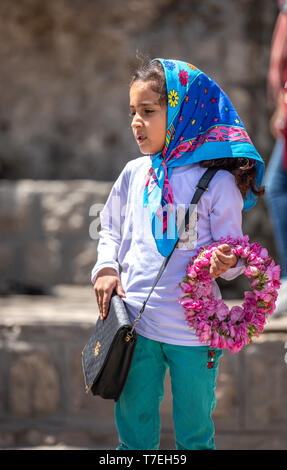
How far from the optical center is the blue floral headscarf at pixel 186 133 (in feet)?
6.15

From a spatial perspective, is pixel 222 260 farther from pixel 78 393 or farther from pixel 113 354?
pixel 78 393

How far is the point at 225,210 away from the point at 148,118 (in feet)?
1.07

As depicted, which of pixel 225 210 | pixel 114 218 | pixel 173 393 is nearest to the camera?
pixel 225 210

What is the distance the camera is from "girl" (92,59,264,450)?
6.15ft

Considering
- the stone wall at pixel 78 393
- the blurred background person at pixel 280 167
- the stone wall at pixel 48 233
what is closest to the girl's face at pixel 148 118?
the blurred background person at pixel 280 167

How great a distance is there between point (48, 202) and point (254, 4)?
1863 mm

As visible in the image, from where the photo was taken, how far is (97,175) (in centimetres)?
485

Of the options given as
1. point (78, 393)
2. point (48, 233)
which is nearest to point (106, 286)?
point (78, 393)

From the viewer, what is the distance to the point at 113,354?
185 centimetres

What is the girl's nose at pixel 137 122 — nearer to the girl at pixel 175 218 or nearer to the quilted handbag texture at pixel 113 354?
the girl at pixel 175 218

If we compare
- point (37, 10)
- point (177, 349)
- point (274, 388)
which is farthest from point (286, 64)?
point (37, 10)

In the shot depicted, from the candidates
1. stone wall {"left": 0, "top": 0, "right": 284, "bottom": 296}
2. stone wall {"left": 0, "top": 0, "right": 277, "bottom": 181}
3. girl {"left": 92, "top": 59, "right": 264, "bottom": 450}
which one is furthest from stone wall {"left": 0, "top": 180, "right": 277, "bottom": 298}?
girl {"left": 92, "top": 59, "right": 264, "bottom": 450}

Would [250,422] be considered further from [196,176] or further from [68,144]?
[68,144]

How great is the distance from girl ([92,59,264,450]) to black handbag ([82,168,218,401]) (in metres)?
0.03
